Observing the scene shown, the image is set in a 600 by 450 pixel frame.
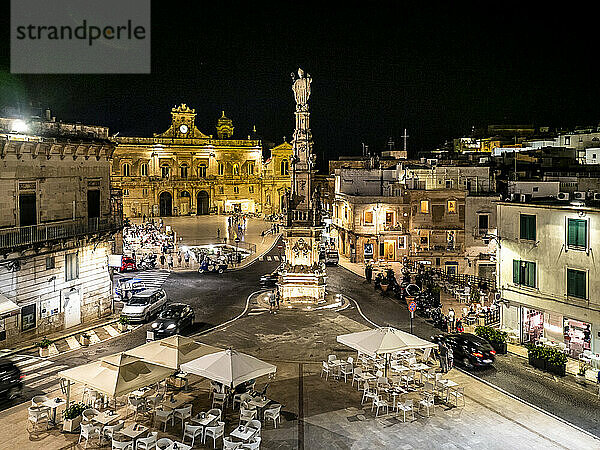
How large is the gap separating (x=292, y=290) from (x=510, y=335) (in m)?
14.1

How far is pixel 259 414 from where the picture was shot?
17.8 meters

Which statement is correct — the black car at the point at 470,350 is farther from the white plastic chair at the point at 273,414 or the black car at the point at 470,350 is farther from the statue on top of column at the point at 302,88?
the statue on top of column at the point at 302,88

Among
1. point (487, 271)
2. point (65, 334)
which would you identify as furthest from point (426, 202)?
point (65, 334)

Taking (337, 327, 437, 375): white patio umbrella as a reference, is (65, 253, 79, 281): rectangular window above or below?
above

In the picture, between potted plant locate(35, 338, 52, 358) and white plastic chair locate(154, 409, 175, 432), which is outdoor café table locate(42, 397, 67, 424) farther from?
potted plant locate(35, 338, 52, 358)

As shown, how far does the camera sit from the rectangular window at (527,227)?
26.3 meters

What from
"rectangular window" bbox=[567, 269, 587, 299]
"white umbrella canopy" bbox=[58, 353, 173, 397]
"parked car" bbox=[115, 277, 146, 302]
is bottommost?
"parked car" bbox=[115, 277, 146, 302]

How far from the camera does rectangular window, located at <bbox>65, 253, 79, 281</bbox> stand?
2953 centimetres

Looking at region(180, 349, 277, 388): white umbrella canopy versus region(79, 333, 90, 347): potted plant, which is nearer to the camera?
region(180, 349, 277, 388): white umbrella canopy

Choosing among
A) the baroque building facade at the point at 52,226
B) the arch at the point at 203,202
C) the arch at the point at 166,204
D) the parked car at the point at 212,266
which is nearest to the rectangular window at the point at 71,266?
the baroque building facade at the point at 52,226

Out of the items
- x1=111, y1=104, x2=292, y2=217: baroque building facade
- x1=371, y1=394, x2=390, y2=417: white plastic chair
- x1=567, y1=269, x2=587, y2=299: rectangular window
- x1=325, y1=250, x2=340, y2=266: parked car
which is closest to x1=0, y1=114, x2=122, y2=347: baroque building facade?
x1=371, y1=394, x2=390, y2=417: white plastic chair

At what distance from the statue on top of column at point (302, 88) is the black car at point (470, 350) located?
63.7ft

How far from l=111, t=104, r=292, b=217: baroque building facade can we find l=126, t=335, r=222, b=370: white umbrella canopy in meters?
81.1

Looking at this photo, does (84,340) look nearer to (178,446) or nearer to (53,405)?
(53,405)
